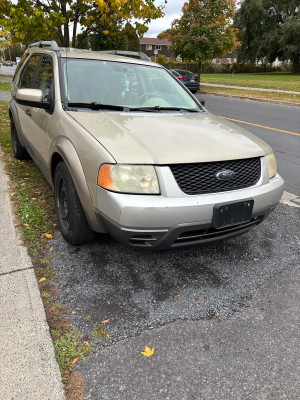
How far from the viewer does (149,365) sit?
6.19 feet

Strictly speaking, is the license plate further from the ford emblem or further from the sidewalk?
the sidewalk

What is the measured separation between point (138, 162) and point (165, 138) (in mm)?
418

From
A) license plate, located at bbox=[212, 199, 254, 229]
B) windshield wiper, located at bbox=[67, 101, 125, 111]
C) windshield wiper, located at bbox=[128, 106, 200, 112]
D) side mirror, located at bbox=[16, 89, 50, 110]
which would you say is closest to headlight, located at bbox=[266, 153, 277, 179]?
license plate, located at bbox=[212, 199, 254, 229]

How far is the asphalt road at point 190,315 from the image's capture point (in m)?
1.79

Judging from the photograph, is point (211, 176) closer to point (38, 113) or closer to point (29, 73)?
point (38, 113)

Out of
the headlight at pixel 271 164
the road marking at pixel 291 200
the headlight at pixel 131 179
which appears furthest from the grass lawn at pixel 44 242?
the road marking at pixel 291 200

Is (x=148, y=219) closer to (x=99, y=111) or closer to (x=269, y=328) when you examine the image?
(x=269, y=328)

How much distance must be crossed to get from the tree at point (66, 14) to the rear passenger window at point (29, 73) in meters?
A: 5.28

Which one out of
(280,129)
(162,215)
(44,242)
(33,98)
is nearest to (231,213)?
(162,215)

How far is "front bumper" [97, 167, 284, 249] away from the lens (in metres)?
2.17

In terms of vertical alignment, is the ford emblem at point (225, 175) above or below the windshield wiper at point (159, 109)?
below

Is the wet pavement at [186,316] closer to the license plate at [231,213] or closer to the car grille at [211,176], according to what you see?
the license plate at [231,213]

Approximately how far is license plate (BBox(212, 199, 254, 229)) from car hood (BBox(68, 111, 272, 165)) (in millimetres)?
353

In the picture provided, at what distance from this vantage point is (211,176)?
93.4 inches
